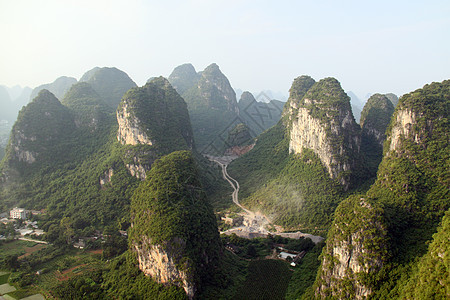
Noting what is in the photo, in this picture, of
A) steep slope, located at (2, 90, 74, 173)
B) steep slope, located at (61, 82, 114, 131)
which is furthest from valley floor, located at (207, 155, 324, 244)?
steep slope, located at (2, 90, 74, 173)

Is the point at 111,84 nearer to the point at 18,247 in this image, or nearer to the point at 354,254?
the point at 18,247

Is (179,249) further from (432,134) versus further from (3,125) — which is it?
(3,125)

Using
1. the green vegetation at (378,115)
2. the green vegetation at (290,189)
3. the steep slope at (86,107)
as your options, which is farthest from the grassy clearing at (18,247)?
the green vegetation at (378,115)

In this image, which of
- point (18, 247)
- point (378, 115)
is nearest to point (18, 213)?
point (18, 247)

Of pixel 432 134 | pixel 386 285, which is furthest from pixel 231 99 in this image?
pixel 386 285

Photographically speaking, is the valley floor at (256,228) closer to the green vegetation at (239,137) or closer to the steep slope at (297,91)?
the steep slope at (297,91)

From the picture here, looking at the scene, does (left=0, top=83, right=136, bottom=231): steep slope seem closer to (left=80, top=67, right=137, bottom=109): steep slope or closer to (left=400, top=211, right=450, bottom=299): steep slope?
(left=80, top=67, right=137, bottom=109): steep slope

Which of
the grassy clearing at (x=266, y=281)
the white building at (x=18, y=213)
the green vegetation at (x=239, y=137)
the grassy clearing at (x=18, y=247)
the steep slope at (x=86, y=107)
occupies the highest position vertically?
the steep slope at (x=86, y=107)
